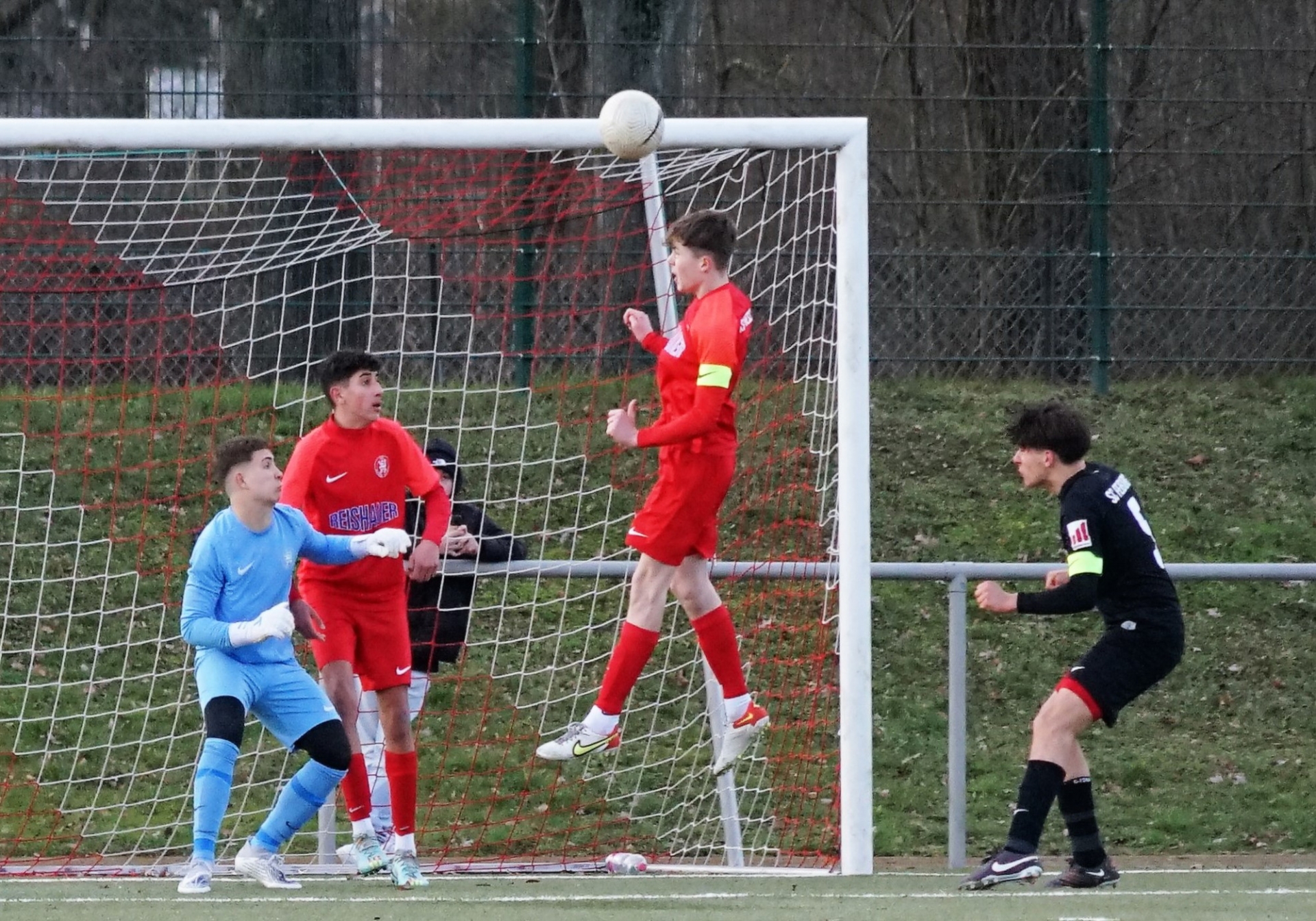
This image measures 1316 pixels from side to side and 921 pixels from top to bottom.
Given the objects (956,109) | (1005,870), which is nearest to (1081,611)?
(1005,870)

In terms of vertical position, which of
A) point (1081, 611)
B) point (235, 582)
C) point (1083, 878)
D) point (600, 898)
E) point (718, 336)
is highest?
point (718, 336)

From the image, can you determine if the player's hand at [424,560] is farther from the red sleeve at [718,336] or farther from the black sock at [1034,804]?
the black sock at [1034,804]

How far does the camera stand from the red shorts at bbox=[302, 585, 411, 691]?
6.59m

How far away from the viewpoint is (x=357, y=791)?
6.55m

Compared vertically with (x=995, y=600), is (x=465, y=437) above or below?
above

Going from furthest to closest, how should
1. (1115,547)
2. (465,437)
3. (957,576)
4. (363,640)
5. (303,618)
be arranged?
(465,437), (957,576), (363,640), (303,618), (1115,547)

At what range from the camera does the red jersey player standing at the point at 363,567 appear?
6586mm

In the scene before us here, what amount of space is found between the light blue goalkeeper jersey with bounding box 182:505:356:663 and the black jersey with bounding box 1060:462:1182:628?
2.63 m

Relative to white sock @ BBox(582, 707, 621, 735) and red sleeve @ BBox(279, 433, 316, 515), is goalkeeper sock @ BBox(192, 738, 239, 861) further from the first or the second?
white sock @ BBox(582, 707, 621, 735)

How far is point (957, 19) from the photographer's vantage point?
40.9 ft

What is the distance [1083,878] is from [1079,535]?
3.77ft

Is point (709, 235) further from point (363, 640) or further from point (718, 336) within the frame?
point (363, 640)

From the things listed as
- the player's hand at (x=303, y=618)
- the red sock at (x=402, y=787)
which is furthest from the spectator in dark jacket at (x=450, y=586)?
the player's hand at (x=303, y=618)

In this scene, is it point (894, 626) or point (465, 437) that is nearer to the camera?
point (894, 626)
